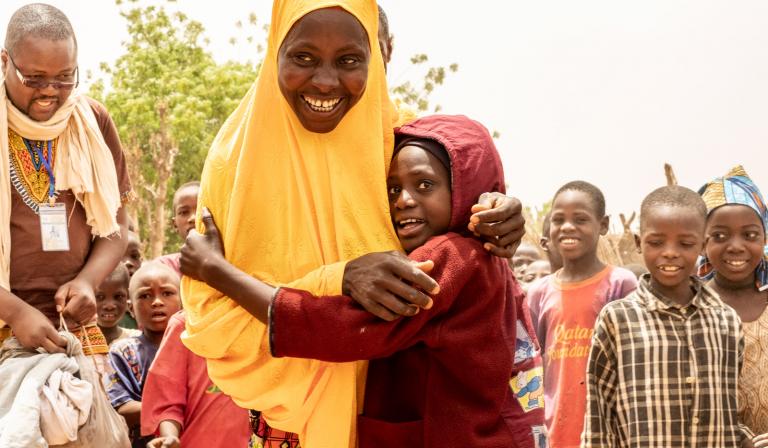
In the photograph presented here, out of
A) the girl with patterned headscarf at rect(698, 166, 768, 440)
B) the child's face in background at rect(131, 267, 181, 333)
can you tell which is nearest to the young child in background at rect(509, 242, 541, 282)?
the girl with patterned headscarf at rect(698, 166, 768, 440)

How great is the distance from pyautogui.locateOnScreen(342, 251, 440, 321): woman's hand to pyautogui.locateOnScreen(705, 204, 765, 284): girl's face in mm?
2834

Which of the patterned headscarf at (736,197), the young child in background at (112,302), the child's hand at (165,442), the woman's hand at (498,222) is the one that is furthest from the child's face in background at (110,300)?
the woman's hand at (498,222)

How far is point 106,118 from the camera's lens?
4.22 meters

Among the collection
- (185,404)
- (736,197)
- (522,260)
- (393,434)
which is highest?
(736,197)

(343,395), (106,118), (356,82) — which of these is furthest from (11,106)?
(343,395)

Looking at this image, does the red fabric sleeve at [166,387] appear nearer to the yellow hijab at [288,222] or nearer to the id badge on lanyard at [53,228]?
the id badge on lanyard at [53,228]

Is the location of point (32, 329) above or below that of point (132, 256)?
above

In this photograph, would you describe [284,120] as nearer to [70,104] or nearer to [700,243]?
[70,104]

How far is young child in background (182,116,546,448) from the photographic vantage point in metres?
2.71

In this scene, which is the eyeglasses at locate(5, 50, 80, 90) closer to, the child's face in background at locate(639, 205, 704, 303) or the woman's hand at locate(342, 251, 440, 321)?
the woman's hand at locate(342, 251, 440, 321)

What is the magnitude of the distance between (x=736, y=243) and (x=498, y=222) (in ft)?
8.82

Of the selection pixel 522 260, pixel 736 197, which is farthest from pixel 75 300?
pixel 522 260

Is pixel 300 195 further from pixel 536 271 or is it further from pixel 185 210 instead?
pixel 536 271

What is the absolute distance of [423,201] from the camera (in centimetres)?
288
